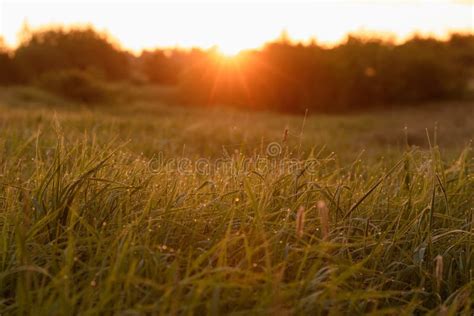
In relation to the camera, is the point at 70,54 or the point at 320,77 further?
the point at 70,54

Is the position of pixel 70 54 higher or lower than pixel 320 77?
higher

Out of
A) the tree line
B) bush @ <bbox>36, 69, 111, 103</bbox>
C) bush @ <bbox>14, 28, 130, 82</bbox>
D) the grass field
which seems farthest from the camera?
bush @ <bbox>14, 28, 130, 82</bbox>

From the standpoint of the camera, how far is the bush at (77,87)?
714 inches

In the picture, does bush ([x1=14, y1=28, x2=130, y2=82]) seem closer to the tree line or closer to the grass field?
the tree line

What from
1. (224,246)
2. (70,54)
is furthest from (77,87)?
(224,246)

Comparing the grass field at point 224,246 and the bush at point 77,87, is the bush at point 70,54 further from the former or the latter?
the grass field at point 224,246

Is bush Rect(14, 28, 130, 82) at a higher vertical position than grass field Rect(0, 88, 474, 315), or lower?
higher

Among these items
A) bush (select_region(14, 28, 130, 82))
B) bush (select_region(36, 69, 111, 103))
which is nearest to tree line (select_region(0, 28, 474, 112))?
bush (select_region(36, 69, 111, 103))

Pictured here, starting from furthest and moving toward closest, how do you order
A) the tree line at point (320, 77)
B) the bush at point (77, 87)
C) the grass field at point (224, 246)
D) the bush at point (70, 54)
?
the bush at point (70, 54) → the bush at point (77, 87) → the tree line at point (320, 77) → the grass field at point (224, 246)

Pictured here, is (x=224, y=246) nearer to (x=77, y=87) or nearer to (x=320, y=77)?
(x=320, y=77)

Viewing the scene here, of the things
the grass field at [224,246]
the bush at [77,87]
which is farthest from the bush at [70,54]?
the grass field at [224,246]

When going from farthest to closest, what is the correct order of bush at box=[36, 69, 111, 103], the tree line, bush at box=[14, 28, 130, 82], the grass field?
bush at box=[14, 28, 130, 82] < bush at box=[36, 69, 111, 103] < the tree line < the grass field

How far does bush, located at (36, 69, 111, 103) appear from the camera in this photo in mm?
18141

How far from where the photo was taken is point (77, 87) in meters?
18.3
